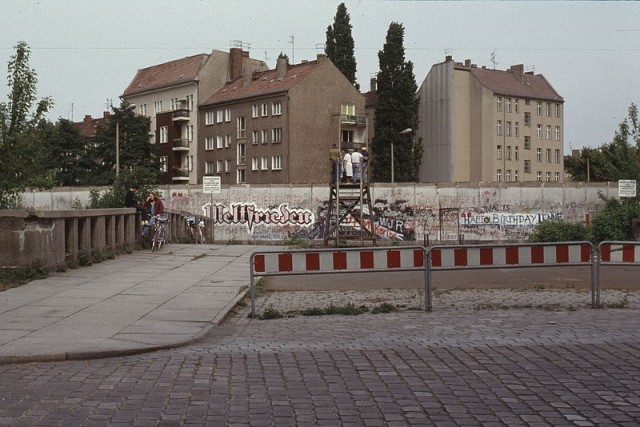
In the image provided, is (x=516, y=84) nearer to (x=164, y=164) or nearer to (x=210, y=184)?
(x=164, y=164)

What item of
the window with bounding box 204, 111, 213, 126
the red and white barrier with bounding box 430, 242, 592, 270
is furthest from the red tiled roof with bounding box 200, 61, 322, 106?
the red and white barrier with bounding box 430, 242, 592, 270

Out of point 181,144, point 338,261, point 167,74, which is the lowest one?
point 338,261

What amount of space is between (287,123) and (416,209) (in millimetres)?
34962

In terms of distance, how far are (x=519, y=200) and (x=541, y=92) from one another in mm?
58507

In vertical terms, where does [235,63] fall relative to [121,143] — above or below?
above

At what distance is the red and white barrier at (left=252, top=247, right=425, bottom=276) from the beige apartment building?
3008 inches

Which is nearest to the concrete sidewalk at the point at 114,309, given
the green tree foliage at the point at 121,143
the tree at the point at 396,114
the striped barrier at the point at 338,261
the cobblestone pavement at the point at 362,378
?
the cobblestone pavement at the point at 362,378

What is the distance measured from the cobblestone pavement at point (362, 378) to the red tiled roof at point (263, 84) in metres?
68.7

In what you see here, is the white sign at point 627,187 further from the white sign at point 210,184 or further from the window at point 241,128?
the window at point 241,128

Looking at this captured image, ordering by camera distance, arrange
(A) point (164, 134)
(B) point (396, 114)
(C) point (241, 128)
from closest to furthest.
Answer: (B) point (396, 114) → (C) point (241, 128) → (A) point (164, 134)

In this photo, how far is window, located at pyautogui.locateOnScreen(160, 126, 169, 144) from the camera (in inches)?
3717

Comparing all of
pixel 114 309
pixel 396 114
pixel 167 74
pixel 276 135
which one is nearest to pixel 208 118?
pixel 167 74

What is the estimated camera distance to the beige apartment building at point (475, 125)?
88438mm

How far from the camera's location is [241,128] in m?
84.0
